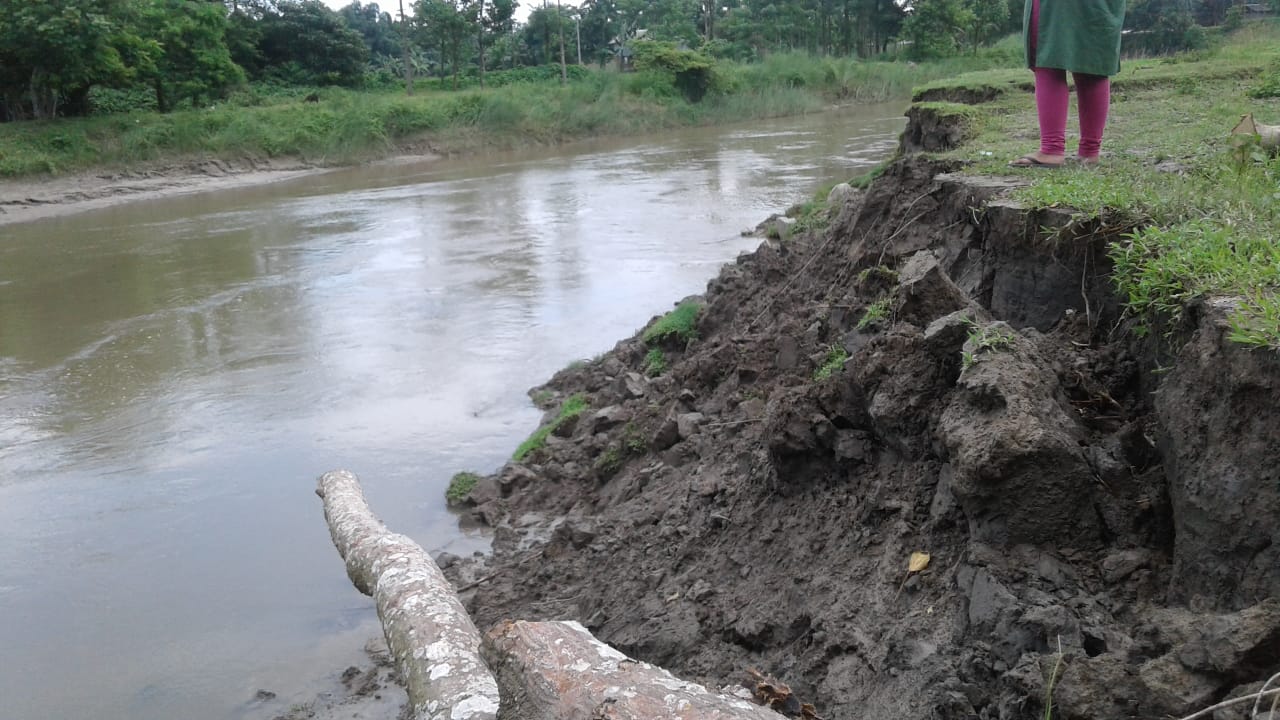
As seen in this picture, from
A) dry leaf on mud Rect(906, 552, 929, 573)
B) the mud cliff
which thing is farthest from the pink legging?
dry leaf on mud Rect(906, 552, 929, 573)

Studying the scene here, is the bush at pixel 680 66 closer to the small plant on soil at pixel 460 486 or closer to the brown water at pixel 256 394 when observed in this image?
the brown water at pixel 256 394

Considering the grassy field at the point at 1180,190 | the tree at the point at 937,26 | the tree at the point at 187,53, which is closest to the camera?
the grassy field at the point at 1180,190

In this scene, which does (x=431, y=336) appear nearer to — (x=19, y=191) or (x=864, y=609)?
(x=864, y=609)

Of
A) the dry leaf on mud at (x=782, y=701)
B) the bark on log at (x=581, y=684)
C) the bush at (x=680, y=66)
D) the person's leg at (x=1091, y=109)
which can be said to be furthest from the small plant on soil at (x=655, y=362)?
the bush at (x=680, y=66)

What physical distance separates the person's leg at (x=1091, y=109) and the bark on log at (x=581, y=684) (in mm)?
3952

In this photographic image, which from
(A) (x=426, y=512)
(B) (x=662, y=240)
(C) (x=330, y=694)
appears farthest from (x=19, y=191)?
(C) (x=330, y=694)

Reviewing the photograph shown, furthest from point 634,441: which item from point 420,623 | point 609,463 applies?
point 420,623

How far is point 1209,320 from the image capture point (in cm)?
276

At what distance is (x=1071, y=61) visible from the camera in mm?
5109

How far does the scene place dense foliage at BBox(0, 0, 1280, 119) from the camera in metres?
26.5

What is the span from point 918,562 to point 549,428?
4923 millimetres

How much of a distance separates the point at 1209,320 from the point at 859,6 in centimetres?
5791

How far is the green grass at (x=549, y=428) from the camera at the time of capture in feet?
25.2

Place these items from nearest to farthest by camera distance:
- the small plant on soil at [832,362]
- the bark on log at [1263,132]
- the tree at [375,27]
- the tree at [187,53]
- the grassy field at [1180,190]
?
the grassy field at [1180,190]
the small plant on soil at [832,362]
the bark on log at [1263,132]
the tree at [187,53]
the tree at [375,27]
